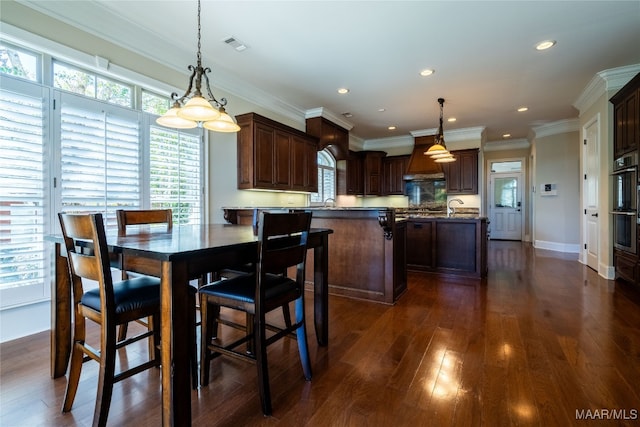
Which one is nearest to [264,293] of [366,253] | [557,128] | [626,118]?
[366,253]

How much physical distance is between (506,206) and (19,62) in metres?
9.91

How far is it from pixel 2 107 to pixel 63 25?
885mm

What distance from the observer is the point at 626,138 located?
3654 mm

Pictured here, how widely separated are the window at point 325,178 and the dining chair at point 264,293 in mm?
4554

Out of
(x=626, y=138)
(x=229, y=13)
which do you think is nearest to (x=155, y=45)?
(x=229, y=13)

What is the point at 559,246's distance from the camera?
6.66 metres

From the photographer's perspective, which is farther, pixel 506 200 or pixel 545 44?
pixel 506 200

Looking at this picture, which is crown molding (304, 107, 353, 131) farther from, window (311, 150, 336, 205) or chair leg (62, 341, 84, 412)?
chair leg (62, 341, 84, 412)

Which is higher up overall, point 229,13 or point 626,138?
point 229,13

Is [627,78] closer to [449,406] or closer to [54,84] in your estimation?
[449,406]

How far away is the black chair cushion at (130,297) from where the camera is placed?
1.40 m

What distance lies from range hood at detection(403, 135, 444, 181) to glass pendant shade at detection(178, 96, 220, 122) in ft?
18.5

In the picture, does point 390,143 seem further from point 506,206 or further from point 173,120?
point 173,120

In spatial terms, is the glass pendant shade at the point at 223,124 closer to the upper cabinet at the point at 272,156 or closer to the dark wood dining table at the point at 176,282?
the dark wood dining table at the point at 176,282
